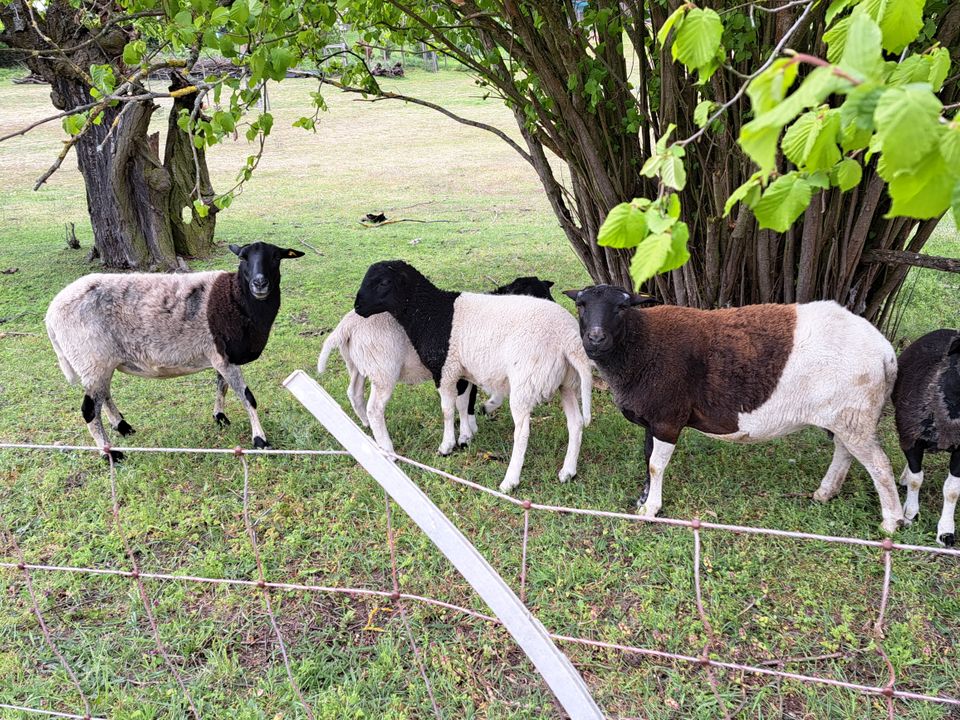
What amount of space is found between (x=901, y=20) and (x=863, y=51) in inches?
22.7

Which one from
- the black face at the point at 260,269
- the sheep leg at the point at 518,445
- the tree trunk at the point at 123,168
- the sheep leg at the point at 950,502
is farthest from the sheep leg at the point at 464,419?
the tree trunk at the point at 123,168

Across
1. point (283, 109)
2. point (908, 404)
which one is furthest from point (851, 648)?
point (283, 109)

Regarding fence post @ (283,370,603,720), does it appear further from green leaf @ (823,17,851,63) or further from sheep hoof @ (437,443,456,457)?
sheep hoof @ (437,443,456,457)

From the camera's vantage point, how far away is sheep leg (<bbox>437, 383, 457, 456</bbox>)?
514 cm

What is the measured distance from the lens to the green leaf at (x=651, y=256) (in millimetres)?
1698

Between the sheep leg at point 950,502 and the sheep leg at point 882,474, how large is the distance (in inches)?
7.8

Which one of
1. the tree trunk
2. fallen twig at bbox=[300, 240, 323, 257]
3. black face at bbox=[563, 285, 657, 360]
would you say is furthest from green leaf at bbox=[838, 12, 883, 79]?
fallen twig at bbox=[300, 240, 323, 257]

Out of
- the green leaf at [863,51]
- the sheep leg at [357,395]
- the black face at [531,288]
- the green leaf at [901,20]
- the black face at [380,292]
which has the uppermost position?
the green leaf at [901,20]

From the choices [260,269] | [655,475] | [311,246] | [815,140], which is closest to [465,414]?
[655,475]

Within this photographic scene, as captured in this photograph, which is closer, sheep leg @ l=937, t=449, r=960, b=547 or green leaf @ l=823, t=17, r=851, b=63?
green leaf @ l=823, t=17, r=851, b=63

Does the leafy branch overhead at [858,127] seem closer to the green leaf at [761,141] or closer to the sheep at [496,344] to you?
the green leaf at [761,141]

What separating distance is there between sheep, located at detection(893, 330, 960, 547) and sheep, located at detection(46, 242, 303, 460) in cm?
402

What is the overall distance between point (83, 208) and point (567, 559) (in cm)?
1380

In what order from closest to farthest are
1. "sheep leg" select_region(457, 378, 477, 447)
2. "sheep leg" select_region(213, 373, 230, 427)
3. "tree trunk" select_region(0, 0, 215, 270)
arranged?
"sheep leg" select_region(457, 378, 477, 447), "sheep leg" select_region(213, 373, 230, 427), "tree trunk" select_region(0, 0, 215, 270)
